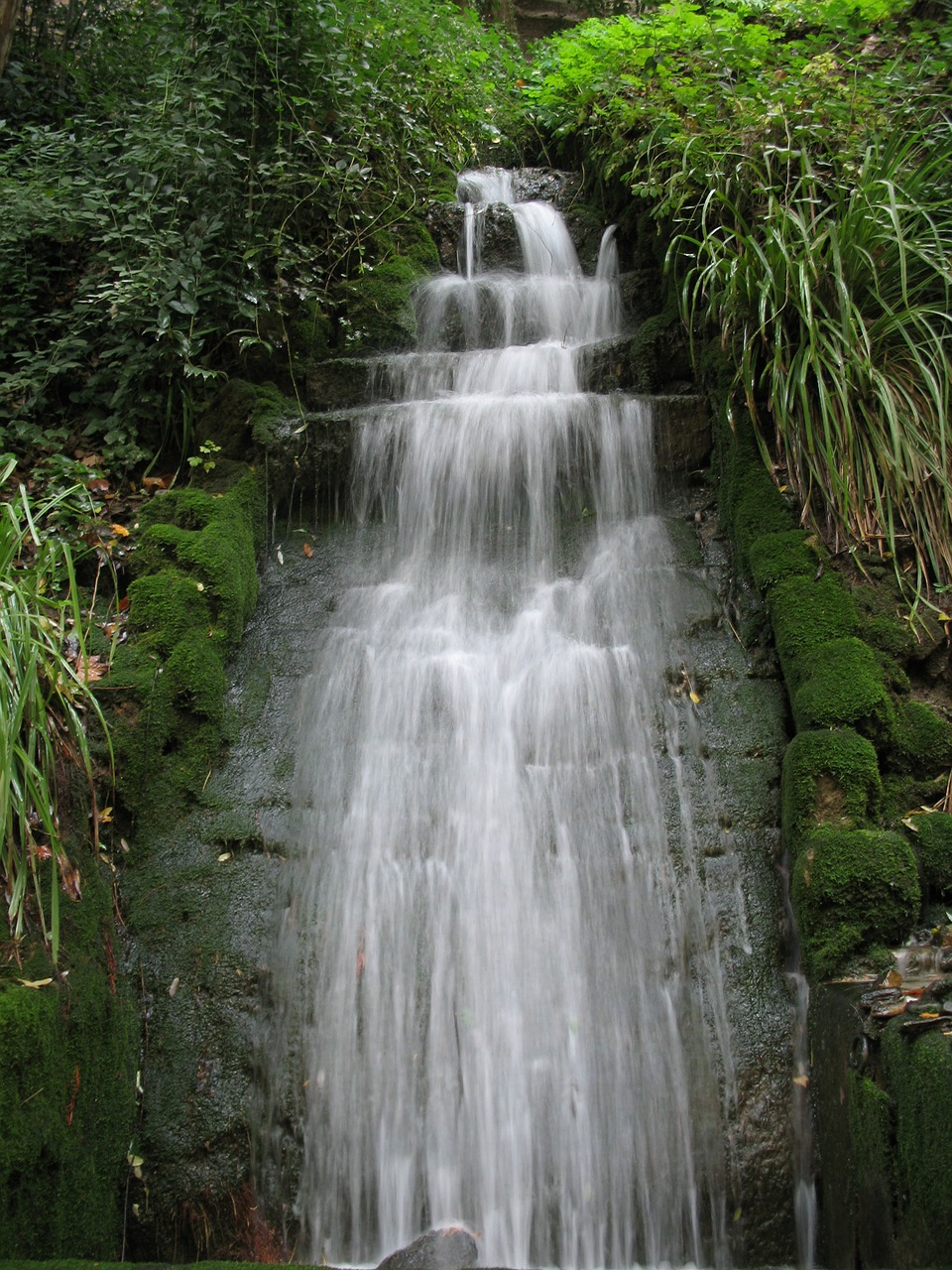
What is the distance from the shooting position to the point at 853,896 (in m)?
3.26

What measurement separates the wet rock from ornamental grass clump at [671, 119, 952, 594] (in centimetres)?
317

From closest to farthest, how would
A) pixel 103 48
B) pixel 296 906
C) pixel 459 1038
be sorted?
pixel 459 1038 → pixel 296 906 → pixel 103 48

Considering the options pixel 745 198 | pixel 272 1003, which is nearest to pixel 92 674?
pixel 272 1003

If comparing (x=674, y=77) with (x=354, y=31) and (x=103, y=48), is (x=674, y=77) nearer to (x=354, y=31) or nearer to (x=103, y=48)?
(x=354, y=31)

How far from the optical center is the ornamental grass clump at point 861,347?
4.36 m

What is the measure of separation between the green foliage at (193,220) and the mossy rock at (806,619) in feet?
11.4

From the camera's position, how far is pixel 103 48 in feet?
28.2

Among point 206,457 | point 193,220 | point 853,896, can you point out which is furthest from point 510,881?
point 193,220

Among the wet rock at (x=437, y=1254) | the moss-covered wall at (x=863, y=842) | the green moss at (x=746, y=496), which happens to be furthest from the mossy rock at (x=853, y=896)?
the green moss at (x=746, y=496)

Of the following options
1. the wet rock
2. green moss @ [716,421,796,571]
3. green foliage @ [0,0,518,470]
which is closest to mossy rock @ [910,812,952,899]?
green moss @ [716,421,796,571]

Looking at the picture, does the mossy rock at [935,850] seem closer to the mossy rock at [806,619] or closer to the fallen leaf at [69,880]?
the mossy rock at [806,619]

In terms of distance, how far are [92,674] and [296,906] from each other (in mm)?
1323

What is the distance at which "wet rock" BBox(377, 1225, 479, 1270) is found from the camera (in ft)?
7.85

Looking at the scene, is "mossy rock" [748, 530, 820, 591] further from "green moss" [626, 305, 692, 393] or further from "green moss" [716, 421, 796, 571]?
"green moss" [626, 305, 692, 393]
